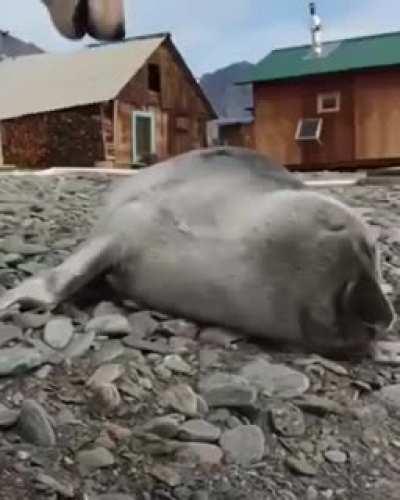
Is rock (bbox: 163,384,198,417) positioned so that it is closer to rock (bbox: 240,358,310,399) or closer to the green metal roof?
rock (bbox: 240,358,310,399)

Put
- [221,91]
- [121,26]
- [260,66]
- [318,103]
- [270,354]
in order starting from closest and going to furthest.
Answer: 1. [121,26]
2. [270,354]
3. [221,91]
4. [260,66]
5. [318,103]

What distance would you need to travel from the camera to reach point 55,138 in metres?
1.79

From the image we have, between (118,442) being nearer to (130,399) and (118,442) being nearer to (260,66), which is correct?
(130,399)

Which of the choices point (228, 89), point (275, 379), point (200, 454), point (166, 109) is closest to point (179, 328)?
point (275, 379)

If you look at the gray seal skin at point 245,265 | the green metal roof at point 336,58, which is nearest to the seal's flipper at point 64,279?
the gray seal skin at point 245,265

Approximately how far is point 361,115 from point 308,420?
1.22 meters

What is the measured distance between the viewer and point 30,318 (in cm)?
104

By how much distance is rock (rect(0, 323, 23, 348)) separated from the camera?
3.23 ft

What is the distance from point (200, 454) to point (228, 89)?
96cm

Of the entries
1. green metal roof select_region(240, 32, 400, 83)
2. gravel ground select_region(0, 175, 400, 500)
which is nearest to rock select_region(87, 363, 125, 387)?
gravel ground select_region(0, 175, 400, 500)

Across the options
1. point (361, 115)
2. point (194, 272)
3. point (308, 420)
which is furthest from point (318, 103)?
point (308, 420)

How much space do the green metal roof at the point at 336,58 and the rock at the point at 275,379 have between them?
0.92 m

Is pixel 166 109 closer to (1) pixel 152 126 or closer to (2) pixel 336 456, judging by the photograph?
(1) pixel 152 126

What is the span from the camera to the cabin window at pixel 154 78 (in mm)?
1729
